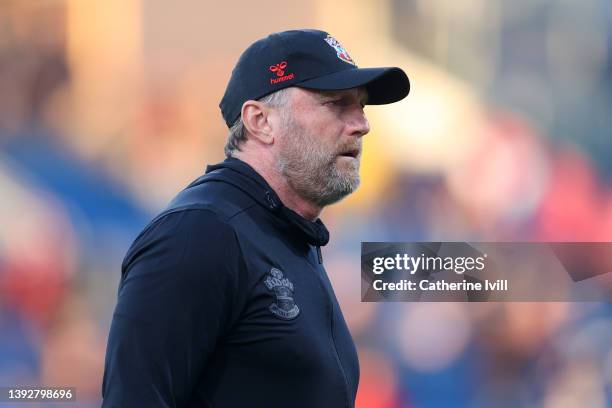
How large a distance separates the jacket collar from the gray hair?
5 centimetres

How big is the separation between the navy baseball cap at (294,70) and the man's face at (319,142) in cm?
3

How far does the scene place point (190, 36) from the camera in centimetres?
335

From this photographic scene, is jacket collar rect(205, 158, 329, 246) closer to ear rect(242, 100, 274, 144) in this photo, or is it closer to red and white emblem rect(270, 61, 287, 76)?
ear rect(242, 100, 274, 144)

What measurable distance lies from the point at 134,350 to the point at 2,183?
2.24m

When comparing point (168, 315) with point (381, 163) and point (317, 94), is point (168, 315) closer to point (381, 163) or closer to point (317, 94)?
point (317, 94)

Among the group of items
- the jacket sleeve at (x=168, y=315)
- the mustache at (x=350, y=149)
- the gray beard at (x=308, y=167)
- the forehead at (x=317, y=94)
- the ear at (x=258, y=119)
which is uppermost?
the forehead at (x=317, y=94)

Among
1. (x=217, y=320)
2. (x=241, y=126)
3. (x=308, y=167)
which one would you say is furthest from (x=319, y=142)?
(x=217, y=320)

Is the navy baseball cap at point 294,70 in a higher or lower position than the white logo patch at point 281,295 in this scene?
higher

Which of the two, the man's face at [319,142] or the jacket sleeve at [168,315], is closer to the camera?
the jacket sleeve at [168,315]

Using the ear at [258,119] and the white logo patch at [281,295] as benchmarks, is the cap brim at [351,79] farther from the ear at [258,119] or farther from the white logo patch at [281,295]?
the white logo patch at [281,295]

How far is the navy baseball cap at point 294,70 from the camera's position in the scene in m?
1.59

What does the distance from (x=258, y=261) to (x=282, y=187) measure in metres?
0.23

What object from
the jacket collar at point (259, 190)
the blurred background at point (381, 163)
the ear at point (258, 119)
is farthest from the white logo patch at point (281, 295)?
the blurred background at point (381, 163)

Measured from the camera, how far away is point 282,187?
1627 millimetres
